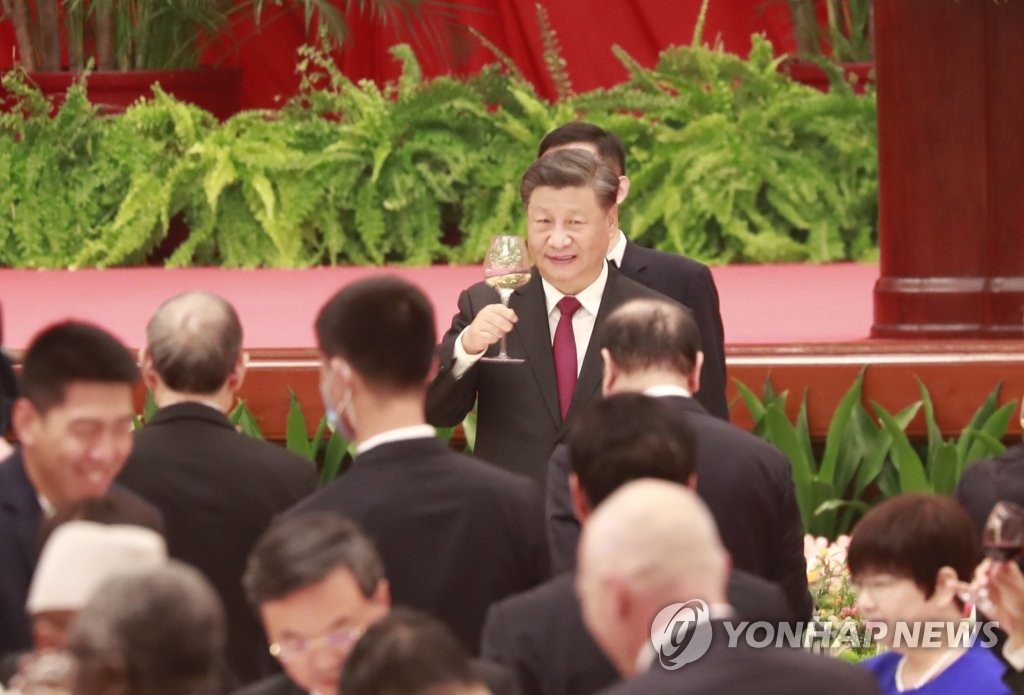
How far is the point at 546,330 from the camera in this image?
153 inches

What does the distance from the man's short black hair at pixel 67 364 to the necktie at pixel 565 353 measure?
4.24 ft

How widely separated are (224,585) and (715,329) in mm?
1434

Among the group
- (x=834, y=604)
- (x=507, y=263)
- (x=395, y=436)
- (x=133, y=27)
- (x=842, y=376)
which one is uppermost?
(x=133, y=27)

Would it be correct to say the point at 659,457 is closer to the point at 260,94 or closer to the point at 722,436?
the point at 722,436

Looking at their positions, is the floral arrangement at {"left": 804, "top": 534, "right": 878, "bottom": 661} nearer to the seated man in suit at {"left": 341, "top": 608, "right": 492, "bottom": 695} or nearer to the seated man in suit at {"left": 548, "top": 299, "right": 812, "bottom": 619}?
the seated man in suit at {"left": 548, "top": 299, "right": 812, "bottom": 619}

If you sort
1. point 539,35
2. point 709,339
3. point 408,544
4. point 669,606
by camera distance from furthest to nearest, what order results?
point 539,35
point 709,339
point 408,544
point 669,606

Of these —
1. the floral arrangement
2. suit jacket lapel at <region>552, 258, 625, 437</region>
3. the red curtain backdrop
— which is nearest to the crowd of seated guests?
suit jacket lapel at <region>552, 258, 625, 437</region>

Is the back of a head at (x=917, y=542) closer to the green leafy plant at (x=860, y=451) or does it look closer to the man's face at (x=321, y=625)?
the man's face at (x=321, y=625)

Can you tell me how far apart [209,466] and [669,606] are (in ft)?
4.12

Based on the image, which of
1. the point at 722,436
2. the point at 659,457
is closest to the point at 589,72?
the point at 722,436

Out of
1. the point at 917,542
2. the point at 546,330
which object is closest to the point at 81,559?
the point at 917,542

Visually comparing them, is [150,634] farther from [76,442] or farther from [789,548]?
[789,548]

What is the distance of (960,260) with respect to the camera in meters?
5.03

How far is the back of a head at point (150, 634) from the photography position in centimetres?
176
